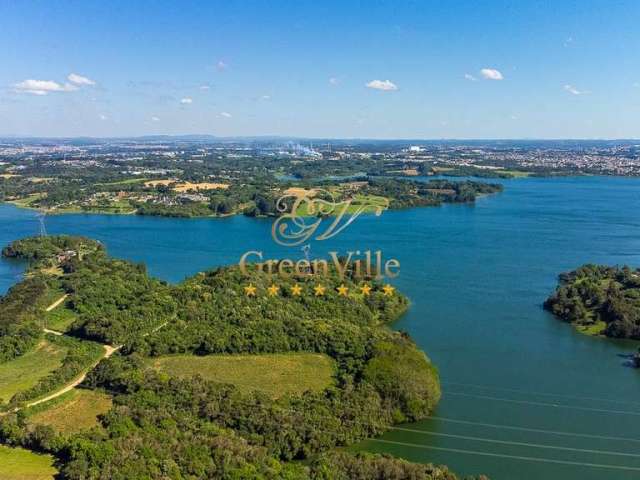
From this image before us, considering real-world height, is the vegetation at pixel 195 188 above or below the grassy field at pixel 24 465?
above

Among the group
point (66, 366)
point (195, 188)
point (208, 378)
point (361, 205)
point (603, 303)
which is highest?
point (195, 188)

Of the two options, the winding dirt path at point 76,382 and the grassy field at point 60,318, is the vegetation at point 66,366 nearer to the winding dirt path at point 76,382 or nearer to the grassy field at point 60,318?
the winding dirt path at point 76,382

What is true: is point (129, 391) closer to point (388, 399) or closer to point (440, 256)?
point (388, 399)

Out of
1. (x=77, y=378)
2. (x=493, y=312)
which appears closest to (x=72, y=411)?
(x=77, y=378)

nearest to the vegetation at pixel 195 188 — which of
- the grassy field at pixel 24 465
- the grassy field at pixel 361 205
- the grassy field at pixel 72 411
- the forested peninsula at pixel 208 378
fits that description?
the grassy field at pixel 361 205

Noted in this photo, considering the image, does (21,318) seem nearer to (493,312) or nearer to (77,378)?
(77,378)

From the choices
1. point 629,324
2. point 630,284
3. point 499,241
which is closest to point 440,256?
point 499,241
